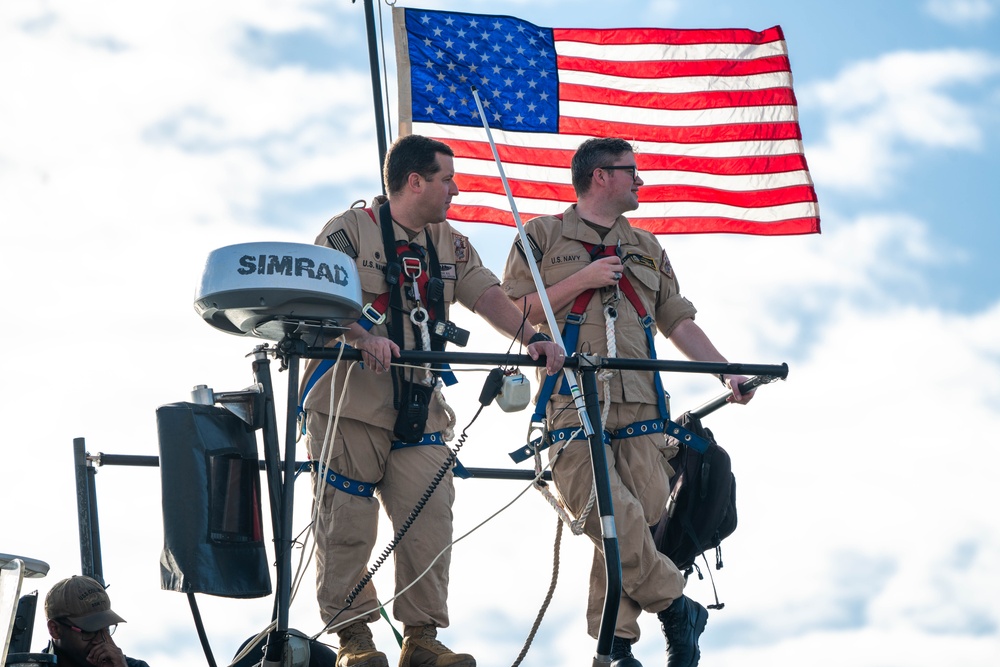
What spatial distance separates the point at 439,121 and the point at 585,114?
3.95ft

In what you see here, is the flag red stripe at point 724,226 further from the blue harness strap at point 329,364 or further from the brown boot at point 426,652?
the brown boot at point 426,652

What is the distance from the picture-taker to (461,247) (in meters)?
6.09

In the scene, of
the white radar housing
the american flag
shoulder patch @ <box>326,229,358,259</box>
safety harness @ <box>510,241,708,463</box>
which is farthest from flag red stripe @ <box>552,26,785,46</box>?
the white radar housing

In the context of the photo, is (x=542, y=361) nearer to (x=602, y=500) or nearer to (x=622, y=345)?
(x=602, y=500)

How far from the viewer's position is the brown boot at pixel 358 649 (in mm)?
5258

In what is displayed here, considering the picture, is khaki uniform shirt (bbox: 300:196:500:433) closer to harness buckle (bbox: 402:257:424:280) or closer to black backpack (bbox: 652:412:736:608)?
harness buckle (bbox: 402:257:424:280)

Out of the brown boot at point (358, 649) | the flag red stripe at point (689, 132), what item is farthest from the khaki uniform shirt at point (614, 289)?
the flag red stripe at point (689, 132)

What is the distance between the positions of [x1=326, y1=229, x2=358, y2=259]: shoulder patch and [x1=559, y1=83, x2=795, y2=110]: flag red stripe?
3707 mm

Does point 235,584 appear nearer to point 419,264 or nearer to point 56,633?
point 56,633

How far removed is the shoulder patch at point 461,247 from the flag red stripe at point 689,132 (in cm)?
327

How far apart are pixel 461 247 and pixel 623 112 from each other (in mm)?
3611

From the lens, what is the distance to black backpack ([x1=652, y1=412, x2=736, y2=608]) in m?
6.49

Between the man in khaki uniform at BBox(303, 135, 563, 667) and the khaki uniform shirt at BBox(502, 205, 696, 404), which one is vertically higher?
the khaki uniform shirt at BBox(502, 205, 696, 404)

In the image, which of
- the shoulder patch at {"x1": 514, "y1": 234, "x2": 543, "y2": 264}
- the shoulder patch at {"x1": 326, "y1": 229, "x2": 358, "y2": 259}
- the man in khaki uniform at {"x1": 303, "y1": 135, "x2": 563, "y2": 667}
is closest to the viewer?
the man in khaki uniform at {"x1": 303, "y1": 135, "x2": 563, "y2": 667}
